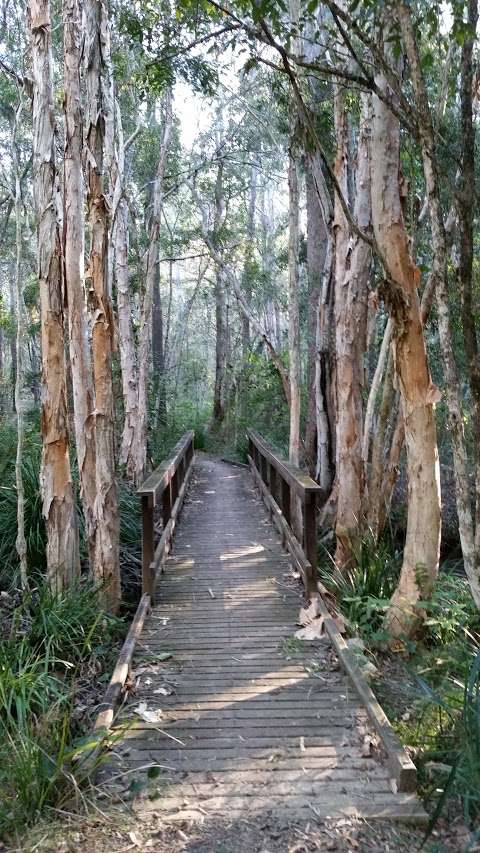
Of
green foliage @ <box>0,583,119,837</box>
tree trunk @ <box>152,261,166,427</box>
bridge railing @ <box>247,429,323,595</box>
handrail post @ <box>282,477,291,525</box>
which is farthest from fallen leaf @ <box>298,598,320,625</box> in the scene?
tree trunk @ <box>152,261,166,427</box>

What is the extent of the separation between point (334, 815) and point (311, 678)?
1.52 m

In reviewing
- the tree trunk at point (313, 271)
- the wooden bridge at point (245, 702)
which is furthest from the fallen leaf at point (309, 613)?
the tree trunk at point (313, 271)

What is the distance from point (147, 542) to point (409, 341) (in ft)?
9.36

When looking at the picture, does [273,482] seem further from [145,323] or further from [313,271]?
[145,323]

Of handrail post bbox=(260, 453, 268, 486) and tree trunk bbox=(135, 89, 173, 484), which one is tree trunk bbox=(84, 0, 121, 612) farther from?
handrail post bbox=(260, 453, 268, 486)

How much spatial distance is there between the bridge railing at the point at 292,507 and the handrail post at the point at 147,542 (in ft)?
4.47

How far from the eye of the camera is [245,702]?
14.1ft

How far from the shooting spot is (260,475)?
39.0 ft

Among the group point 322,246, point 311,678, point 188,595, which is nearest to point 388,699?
point 311,678

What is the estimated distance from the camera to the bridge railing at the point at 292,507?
599cm

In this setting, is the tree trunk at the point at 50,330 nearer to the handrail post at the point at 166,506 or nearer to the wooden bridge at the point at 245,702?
the wooden bridge at the point at 245,702

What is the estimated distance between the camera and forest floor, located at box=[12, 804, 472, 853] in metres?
2.86

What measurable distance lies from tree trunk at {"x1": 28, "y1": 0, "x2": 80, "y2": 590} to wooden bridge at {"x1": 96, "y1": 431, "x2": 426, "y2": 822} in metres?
0.71

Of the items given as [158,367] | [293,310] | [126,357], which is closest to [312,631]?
[293,310]
